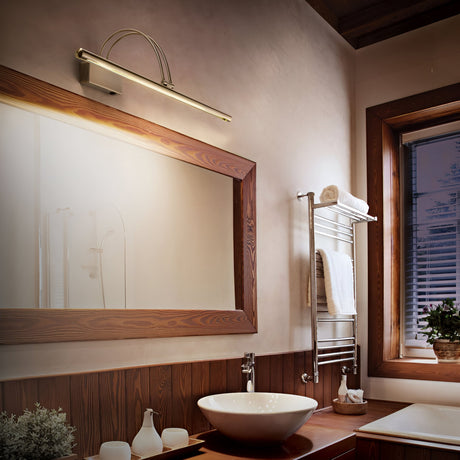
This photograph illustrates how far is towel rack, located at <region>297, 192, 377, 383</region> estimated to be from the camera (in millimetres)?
2473

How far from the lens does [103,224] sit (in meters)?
1.63

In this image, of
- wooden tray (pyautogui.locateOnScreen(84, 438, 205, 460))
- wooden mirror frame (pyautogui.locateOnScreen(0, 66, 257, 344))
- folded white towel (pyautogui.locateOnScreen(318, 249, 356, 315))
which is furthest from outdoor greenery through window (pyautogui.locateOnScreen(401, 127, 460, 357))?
wooden tray (pyautogui.locateOnScreen(84, 438, 205, 460))

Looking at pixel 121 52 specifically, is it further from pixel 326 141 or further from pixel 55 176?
pixel 326 141

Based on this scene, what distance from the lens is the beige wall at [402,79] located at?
2.80m

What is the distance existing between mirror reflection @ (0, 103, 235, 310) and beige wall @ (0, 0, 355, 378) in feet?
0.46

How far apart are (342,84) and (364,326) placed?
55.9 inches

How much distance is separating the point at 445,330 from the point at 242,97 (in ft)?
5.37

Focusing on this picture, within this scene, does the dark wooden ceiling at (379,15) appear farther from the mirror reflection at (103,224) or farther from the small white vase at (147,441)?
the small white vase at (147,441)

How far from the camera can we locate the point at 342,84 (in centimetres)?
310

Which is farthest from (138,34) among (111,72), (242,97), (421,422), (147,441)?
(421,422)

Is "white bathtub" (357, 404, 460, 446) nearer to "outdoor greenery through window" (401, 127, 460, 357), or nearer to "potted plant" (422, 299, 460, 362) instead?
"potted plant" (422, 299, 460, 362)

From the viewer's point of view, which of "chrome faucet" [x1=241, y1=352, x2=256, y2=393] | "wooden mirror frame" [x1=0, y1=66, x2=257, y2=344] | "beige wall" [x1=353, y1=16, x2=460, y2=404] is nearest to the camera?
"wooden mirror frame" [x1=0, y1=66, x2=257, y2=344]

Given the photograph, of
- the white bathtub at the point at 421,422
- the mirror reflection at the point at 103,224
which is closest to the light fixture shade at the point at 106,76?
the mirror reflection at the point at 103,224

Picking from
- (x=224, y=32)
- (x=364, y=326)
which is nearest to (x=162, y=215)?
(x=224, y=32)
